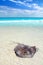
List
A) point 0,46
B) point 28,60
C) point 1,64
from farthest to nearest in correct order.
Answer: point 0,46 → point 28,60 → point 1,64

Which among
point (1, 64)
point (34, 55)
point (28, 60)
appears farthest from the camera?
point (34, 55)

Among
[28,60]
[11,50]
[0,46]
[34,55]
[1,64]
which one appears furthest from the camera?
[0,46]

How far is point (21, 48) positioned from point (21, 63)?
1.33ft

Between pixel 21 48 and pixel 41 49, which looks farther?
→ pixel 41 49

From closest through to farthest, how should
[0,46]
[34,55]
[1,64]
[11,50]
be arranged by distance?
[1,64], [34,55], [11,50], [0,46]

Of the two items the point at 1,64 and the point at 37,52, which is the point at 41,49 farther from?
the point at 1,64

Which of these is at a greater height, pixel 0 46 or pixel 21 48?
pixel 21 48

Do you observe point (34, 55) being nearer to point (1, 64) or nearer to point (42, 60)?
point (42, 60)

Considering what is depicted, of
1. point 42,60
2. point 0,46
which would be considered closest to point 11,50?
point 0,46

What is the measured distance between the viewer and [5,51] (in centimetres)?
255

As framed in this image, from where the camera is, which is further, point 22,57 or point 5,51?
point 5,51

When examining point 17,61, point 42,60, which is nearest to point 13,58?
point 17,61

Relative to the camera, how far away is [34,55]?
7.89ft

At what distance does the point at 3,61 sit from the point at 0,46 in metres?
0.73
